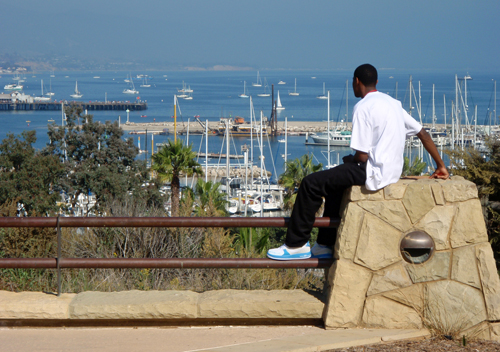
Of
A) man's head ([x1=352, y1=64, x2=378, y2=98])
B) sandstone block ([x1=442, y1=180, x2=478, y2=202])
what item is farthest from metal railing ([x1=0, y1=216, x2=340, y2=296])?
man's head ([x1=352, y1=64, x2=378, y2=98])

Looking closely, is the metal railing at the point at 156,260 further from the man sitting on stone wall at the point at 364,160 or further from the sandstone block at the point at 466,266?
the sandstone block at the point at 466,266

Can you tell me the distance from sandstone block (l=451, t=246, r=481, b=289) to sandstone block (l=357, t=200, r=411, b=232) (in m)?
0.43

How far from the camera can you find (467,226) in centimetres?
372

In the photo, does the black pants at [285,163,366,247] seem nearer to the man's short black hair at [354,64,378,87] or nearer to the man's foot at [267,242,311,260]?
the man's foot at [267,242,311,260]

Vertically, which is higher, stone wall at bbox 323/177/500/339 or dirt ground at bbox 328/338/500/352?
stone wall at bbox 323/177/500/339

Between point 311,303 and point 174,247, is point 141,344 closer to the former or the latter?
point 311,303

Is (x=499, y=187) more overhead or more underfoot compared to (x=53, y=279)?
more overhead

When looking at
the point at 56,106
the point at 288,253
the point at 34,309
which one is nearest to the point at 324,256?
the point at 288,253

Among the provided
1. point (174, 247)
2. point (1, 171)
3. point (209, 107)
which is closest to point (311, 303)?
point (174, 247)

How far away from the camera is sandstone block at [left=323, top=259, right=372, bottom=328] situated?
374cm

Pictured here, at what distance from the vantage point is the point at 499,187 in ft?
23.2

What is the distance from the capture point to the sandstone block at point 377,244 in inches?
146

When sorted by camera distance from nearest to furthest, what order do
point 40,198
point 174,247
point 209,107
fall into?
1. point 174,247
2. point 40,198
3. point 209,107

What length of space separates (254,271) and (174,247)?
2853 millimetres
